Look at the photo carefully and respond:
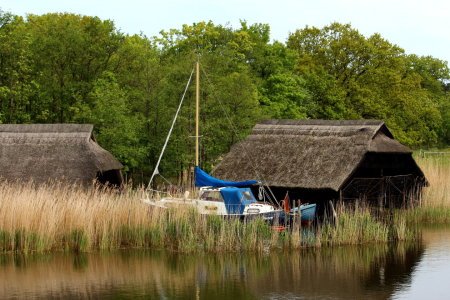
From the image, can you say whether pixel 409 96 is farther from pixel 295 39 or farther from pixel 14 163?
pixel 14 163

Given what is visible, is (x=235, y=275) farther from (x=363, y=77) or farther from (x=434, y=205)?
(x=363, y=77)

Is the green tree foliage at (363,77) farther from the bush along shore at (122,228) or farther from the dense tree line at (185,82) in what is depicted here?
the bush along shore at (122,228)

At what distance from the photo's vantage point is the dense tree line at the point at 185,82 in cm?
3212

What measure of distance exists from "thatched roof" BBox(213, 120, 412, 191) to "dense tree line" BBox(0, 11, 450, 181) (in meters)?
2.53

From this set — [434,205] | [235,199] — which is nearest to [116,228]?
[235,199]

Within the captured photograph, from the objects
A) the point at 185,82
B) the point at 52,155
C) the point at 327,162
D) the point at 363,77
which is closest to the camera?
the point at 327,162

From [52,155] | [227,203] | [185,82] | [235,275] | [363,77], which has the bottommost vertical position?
[235,275]

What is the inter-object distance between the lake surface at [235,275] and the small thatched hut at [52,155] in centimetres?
801

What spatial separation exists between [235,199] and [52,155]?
8.73m

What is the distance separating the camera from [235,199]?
21.7 m

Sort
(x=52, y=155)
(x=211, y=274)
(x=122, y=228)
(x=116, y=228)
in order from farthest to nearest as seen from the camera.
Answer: (x=52, y=155), (x=122, y=228), (x=116, y=228), (x=211, y=274)

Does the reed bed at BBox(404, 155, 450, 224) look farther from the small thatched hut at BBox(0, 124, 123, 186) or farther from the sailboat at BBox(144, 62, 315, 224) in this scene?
the small thatched hut at BBox(0, 124, 123, 186)

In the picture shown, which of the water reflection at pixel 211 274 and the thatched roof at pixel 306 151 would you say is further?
the thatched roof at pixel 306 151

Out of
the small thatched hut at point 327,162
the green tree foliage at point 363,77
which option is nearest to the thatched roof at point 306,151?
the small thatched hut at point 327,162
